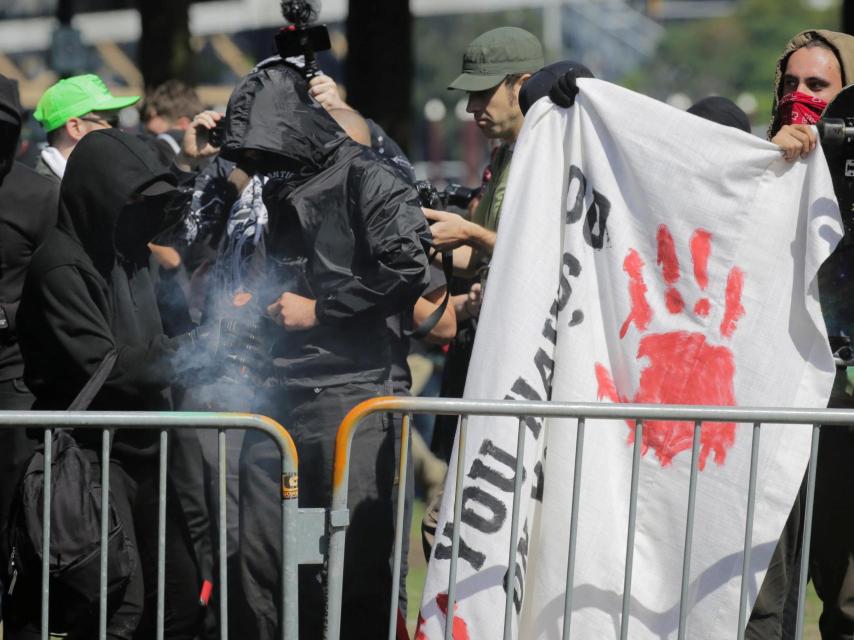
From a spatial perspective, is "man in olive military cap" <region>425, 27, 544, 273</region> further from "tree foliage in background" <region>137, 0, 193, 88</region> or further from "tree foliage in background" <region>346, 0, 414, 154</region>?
"tree foliage in background" <region>137, 0, 193, 88</region>

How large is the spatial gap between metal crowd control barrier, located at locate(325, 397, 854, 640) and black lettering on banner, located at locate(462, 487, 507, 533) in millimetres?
84

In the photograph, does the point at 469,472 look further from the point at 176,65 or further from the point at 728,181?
the point at 176,65

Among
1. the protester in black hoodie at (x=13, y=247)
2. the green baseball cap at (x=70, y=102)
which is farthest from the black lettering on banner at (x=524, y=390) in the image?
the green baseball cap at (x=70, y=102)

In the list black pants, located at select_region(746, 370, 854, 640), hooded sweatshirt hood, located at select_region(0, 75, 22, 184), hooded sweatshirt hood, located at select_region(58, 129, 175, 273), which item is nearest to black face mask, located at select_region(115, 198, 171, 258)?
hooded sweatshirt hood, located at select_region(58, 129, 175, 273)

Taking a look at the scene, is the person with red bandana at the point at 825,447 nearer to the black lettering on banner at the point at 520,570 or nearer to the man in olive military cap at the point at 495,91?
the black lettering on banner at the point at 520,570

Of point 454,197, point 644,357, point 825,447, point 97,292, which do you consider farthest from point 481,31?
point 644,357

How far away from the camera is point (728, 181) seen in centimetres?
401

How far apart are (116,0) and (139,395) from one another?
61.9 ft

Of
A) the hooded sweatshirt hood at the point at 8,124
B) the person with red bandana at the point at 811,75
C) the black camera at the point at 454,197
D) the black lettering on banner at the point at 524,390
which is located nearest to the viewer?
the black lettering on banner at the point at 524,390

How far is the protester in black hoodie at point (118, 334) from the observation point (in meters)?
4.38

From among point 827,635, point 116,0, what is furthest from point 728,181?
point 116,0

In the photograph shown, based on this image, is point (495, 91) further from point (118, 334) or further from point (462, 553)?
A: point (462, 553)

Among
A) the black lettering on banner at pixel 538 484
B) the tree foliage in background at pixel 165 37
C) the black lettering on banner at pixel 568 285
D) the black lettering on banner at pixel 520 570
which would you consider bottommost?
the black lettering on banner at pixel 520 570

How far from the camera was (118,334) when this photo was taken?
4.57m
